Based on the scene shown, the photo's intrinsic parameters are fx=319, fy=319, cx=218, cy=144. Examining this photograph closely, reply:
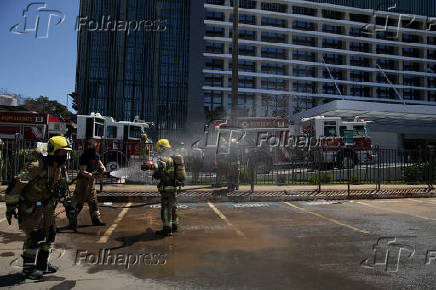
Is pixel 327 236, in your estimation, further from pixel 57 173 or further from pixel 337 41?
pixel 337 41

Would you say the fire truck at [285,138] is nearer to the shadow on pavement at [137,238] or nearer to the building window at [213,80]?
the shadow on pavement at [137,238]

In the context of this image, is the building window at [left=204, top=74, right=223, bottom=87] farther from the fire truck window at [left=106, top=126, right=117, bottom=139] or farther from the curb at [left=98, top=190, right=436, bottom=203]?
the curb at [left=98, top=190, right=436, bottom=203]

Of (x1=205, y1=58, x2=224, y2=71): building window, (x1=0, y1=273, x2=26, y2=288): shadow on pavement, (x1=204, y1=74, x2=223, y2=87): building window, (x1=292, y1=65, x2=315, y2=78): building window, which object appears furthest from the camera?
(x1=292, y1=65, x2=315, y2=78): building window

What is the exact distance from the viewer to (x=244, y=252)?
16.2 ft

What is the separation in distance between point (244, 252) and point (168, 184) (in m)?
2.00

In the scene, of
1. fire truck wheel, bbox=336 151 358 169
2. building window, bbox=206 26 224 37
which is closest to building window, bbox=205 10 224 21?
building window, bbox=206 26 224 37

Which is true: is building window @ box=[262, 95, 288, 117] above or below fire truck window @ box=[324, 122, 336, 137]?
above

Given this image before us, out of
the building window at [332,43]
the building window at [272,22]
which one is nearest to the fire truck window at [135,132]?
the building window at [272,22]

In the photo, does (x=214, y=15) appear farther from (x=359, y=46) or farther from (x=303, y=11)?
(x=359, y=46)

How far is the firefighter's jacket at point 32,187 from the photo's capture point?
3807mm

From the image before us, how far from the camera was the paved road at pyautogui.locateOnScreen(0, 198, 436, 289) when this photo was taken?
3.80 m

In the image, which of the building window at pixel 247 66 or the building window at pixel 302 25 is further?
the building window at pixel 302 25

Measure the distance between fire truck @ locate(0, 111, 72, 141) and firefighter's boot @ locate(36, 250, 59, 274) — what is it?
13.4 m

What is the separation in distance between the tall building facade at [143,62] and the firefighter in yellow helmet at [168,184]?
41.1 meters
